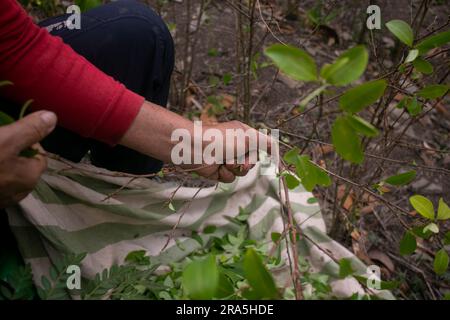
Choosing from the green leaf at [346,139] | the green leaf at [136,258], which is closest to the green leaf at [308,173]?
the green leaf at [346,139]

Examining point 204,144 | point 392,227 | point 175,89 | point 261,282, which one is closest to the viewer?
point 261,282

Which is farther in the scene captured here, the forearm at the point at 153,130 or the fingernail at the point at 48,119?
the forearm at the point at 153,130

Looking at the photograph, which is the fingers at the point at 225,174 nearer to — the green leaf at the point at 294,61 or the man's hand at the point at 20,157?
the man's hand at the point at 20,157

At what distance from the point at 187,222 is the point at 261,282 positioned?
0.80m

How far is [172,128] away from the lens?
784 millimetres

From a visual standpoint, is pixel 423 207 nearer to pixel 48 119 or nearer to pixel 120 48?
pixel 48 119

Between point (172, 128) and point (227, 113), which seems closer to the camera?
point (172, 128)

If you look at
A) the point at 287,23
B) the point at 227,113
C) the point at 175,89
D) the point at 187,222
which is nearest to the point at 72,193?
the point at 187,222

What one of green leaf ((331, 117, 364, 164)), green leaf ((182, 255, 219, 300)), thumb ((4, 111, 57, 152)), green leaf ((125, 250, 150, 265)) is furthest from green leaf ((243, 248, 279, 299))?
green leaf ((125, 250, 150, 265))

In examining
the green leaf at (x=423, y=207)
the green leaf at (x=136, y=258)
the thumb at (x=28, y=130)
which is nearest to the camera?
the thumb at (x=28, y=130)

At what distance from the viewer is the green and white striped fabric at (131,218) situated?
3.07 ft

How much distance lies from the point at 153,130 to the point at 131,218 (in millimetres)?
419

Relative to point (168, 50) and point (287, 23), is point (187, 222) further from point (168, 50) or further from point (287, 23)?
point (287, 23)

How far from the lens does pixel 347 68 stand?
0.39 m
